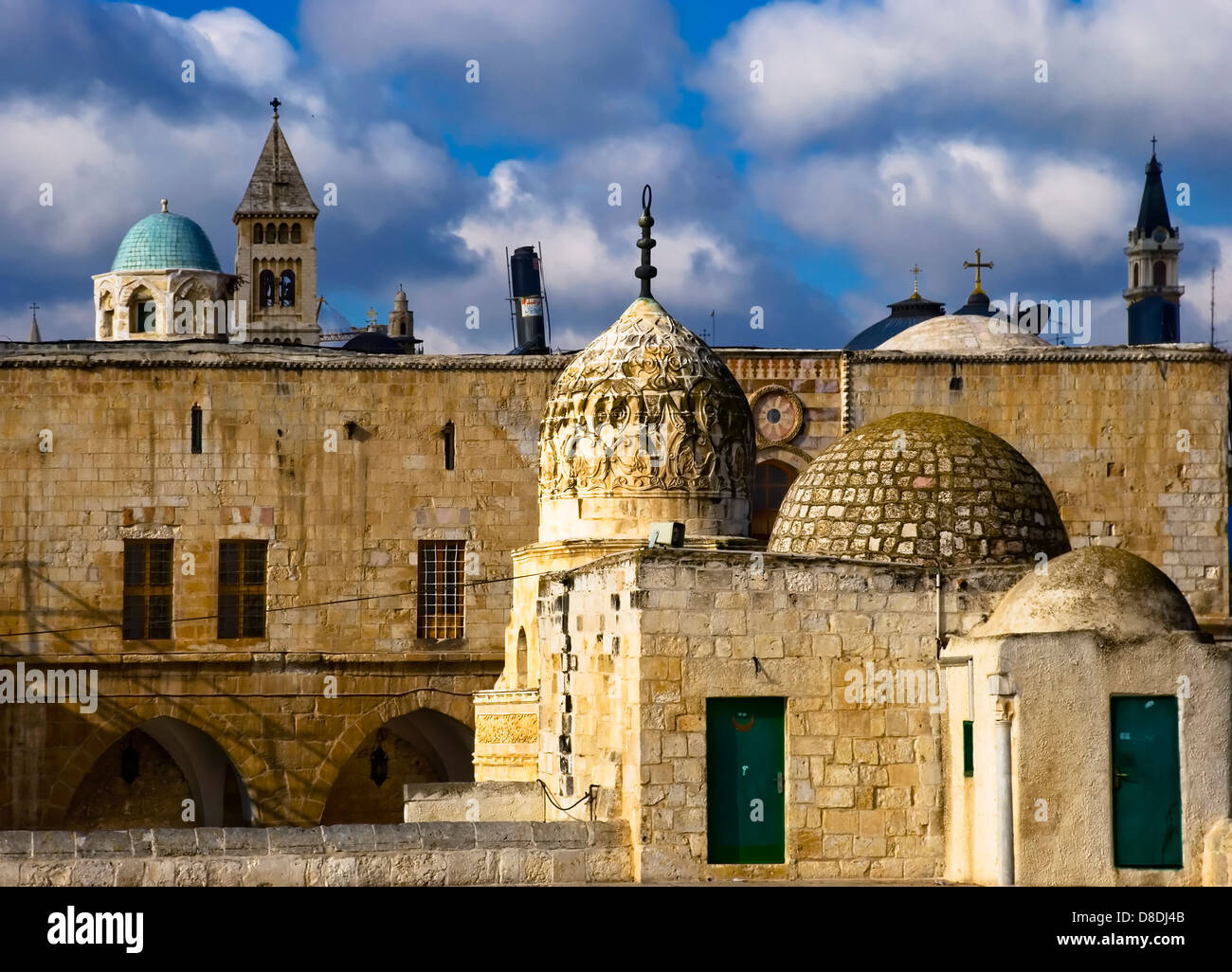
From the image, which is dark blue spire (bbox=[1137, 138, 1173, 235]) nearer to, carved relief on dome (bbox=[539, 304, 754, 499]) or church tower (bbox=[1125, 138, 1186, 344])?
church tower (bbox=[1125, 138, 1186, 344])

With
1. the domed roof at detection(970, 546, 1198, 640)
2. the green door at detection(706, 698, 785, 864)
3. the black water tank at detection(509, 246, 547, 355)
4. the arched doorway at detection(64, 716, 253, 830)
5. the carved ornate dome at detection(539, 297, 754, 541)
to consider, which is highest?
the black water tank at detection(509, 246, 547, 355)

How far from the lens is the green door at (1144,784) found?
14.6 metres

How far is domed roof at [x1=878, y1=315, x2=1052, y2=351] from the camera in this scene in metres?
35.2

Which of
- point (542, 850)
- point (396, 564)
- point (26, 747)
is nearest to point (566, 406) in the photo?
point (542, 850)

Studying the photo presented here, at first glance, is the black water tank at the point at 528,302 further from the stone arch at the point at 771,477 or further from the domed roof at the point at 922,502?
the domed roof at the point at 922,502

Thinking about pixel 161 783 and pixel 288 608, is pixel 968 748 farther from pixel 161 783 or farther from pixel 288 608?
pixel 161 783

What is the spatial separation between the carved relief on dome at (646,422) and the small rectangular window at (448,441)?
10.2 metres

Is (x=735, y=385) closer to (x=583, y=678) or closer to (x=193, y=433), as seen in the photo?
(x=583, y=678)

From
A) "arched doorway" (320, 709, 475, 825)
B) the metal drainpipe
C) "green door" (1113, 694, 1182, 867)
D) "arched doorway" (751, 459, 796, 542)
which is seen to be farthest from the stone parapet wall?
"arched doorway" (751, 459, 796, 542)

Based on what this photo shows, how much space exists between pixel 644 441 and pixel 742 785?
786 centimetres

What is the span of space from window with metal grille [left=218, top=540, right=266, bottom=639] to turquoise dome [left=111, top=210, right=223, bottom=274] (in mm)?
34437

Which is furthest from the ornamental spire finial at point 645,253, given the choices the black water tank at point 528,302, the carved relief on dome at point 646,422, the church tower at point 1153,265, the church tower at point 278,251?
the church tower at point 1153,265

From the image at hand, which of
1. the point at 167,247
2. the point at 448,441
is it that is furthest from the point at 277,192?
the point at 448,441
